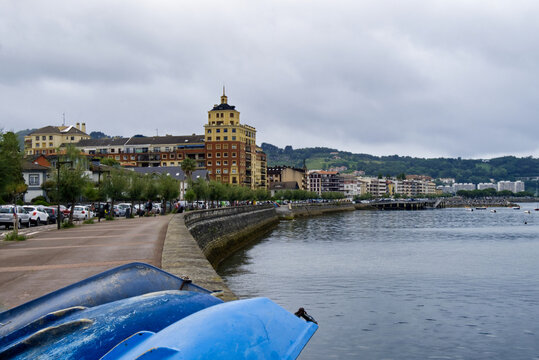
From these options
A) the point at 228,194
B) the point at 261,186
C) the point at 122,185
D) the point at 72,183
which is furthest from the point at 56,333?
the point at 261,186

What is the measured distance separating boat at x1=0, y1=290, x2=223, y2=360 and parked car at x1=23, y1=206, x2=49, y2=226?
40.7 meters

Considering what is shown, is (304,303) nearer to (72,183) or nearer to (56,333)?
(56,333)

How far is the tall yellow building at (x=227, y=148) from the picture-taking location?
5965 inches

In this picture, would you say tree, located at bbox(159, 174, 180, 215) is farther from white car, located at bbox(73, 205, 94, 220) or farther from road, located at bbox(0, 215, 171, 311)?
road, located at bbox(0, 215, 171, 311)

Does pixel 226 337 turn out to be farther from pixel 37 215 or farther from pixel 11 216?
pixel 37 215

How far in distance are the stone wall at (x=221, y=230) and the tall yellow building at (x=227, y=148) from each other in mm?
85059

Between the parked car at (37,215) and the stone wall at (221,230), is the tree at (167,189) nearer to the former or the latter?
the stone wall at (221,230)

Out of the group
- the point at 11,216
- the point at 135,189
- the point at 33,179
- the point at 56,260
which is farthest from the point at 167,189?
the point at 56,260

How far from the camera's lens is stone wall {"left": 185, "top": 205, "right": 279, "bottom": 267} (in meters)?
35.4

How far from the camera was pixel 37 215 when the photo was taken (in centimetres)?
4325

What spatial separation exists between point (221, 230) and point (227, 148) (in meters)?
108

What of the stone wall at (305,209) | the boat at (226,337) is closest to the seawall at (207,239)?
the boat at (226,337)

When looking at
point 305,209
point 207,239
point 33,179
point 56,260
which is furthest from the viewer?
point 305,209

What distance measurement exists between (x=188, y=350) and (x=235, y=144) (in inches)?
5851
